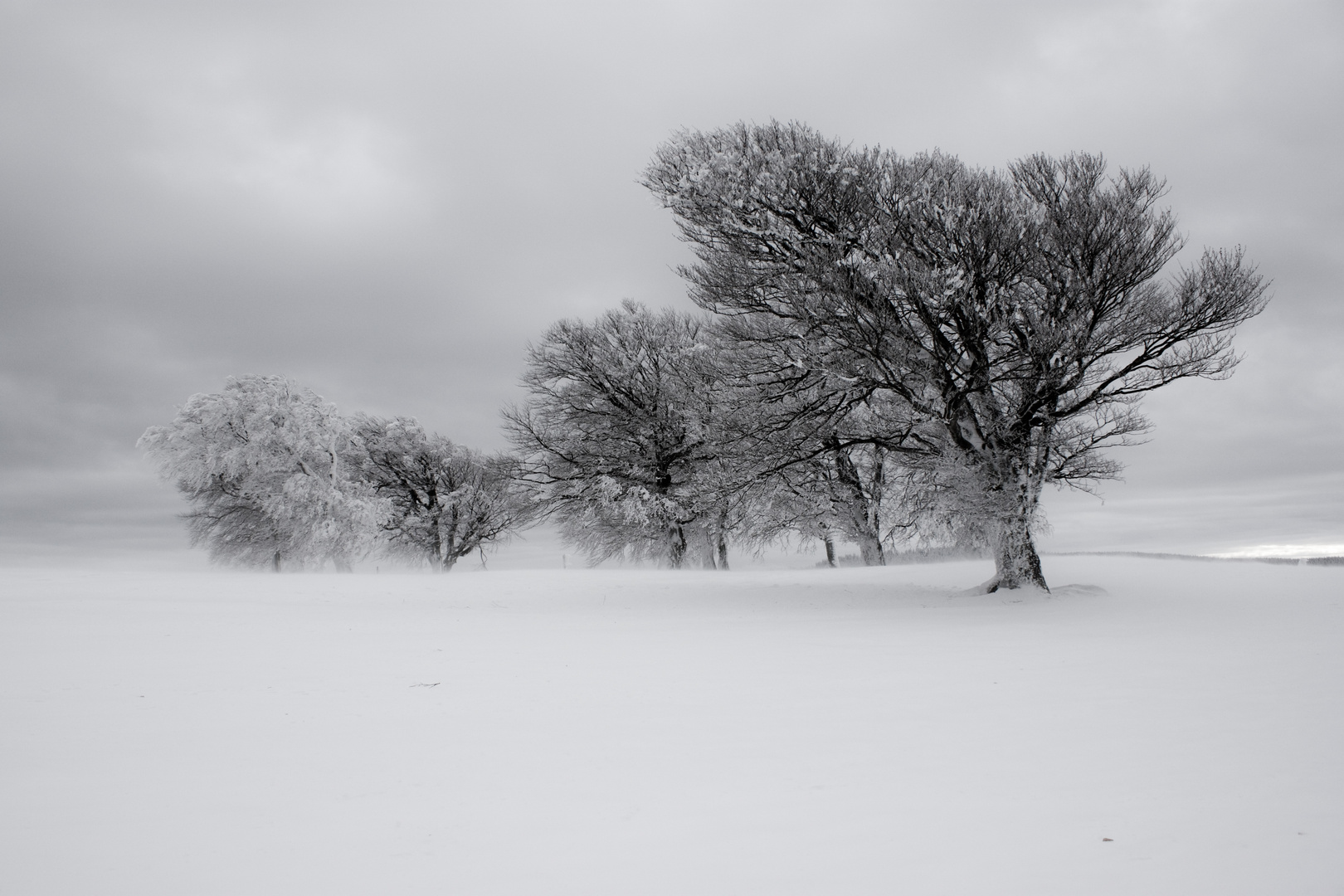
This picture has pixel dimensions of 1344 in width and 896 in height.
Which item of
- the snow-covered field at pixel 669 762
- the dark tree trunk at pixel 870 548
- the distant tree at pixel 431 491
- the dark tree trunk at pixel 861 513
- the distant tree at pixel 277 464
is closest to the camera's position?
the snow-covered field at pixel 669 762

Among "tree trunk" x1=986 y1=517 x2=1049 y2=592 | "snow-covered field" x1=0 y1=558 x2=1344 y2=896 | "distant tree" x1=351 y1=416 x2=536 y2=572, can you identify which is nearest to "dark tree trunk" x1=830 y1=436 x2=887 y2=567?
"tree trunk" x1=986 y1=517 x2=1049 y2=592

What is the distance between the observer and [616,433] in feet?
89.0

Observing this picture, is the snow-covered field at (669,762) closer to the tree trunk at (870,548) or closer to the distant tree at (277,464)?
the tree trunk at (870,548)

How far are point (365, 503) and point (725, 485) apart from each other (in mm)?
16415

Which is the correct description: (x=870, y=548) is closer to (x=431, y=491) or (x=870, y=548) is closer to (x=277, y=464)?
(x=431, y=491)

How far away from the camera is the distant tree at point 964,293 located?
13.9 m

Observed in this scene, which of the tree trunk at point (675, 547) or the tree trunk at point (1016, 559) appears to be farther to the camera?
the tree trunk at point (675, 547)

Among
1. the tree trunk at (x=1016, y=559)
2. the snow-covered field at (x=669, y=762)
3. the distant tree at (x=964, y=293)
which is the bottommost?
the snow-covered field at (x=669, y=762)

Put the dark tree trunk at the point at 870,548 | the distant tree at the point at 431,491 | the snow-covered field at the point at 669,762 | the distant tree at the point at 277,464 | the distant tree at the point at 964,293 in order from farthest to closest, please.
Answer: the distant tree at the point at 431,491 → the distant tree at the point at 277,464 → the dark tree trunk at the point at 870,548 → the distant tree at the point at 964,293 → the snow-covered field at the point at 669,762

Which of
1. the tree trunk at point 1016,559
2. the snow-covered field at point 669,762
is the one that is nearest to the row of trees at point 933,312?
the tree trunk at point 1016,559

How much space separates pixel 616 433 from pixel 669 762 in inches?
891

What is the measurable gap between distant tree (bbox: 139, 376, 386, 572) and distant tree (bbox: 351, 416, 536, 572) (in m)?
3.84

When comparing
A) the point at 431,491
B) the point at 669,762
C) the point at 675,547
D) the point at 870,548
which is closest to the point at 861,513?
the point at 870,548

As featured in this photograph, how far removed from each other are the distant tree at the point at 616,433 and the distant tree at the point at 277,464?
6885 millimetres
